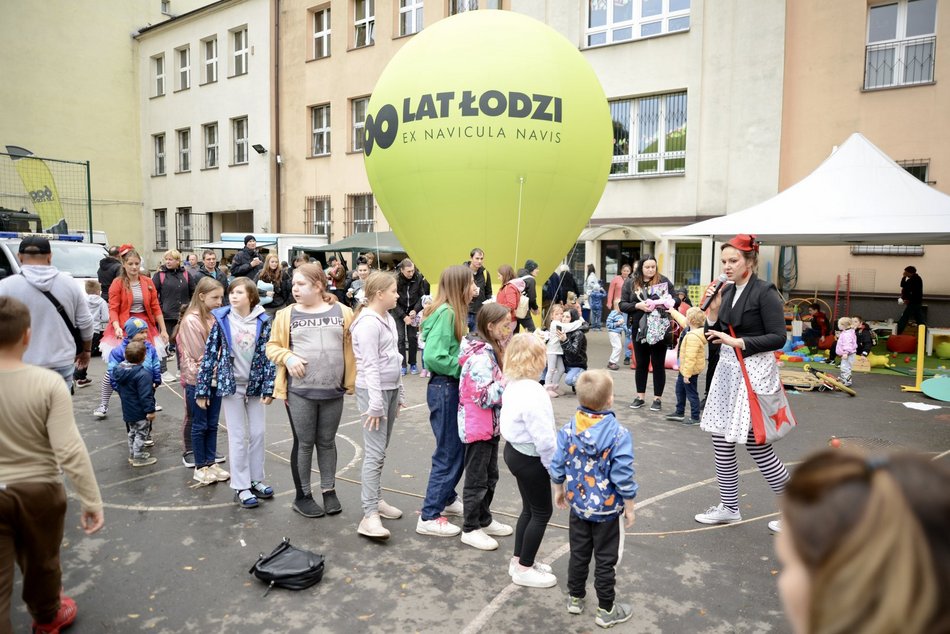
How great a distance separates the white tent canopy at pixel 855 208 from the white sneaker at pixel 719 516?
555 centimetres

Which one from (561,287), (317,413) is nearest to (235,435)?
(317,413)

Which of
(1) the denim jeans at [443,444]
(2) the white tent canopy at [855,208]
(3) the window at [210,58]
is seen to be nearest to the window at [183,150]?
(3) the window at [210,58]

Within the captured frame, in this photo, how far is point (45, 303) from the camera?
465cm

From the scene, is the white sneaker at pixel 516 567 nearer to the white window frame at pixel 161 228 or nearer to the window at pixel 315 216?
the window at pixel 315 216

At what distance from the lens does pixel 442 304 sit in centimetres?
427

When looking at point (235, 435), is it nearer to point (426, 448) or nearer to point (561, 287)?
point (426, 448)

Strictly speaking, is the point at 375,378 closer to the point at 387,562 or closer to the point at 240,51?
the point at 387,562

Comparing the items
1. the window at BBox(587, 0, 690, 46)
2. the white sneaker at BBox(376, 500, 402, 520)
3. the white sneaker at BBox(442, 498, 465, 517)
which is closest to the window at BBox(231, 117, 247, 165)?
the window at BBox(587, 0, 690, 46)

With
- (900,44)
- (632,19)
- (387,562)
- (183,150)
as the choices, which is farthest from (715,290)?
(183,150)

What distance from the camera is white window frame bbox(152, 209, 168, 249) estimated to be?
93.6ft

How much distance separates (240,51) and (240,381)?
2408 centimetres

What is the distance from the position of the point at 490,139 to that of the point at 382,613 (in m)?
6.39

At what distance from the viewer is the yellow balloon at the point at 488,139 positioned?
845cm

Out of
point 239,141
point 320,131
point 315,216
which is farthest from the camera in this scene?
point 239,141
